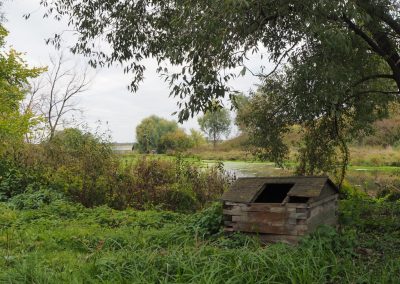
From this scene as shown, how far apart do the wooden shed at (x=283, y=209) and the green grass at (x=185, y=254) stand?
0.97ft

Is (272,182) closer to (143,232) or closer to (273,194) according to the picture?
(273,194)

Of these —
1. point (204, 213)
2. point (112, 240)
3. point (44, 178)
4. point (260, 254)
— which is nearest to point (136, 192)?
point (44, 178)

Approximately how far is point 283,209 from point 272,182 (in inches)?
37.7

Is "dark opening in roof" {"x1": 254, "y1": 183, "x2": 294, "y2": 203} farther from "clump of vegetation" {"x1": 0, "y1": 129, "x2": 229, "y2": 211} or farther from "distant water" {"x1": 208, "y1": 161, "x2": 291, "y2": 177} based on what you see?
"distant water" {"x1": 208, "y1": 161, "x2": 291, "y2": 177}

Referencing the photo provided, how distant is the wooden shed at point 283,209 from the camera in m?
5.69

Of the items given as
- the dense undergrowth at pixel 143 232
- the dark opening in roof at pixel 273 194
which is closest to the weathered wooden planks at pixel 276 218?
the dense undergrowth at pixel 143 232

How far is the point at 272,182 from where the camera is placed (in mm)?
6695

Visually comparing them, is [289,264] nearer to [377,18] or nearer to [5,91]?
[377,18]

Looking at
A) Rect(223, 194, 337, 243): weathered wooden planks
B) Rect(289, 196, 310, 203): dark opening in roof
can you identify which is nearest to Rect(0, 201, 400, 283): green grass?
Rect(223, 194, 337, 243): weathered wooden planks

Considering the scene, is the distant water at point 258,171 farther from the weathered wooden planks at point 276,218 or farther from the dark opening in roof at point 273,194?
the weathered wooden planks at point 276,218

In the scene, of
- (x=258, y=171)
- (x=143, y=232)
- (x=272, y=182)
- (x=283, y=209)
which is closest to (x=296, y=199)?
(x=272, y=182)

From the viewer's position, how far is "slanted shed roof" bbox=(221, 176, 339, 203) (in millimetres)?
5969

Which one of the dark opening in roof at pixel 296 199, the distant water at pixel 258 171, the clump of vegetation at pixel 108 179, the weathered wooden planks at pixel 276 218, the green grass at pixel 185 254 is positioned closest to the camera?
the green grass at pixel 185 254

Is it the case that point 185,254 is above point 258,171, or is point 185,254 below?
below
